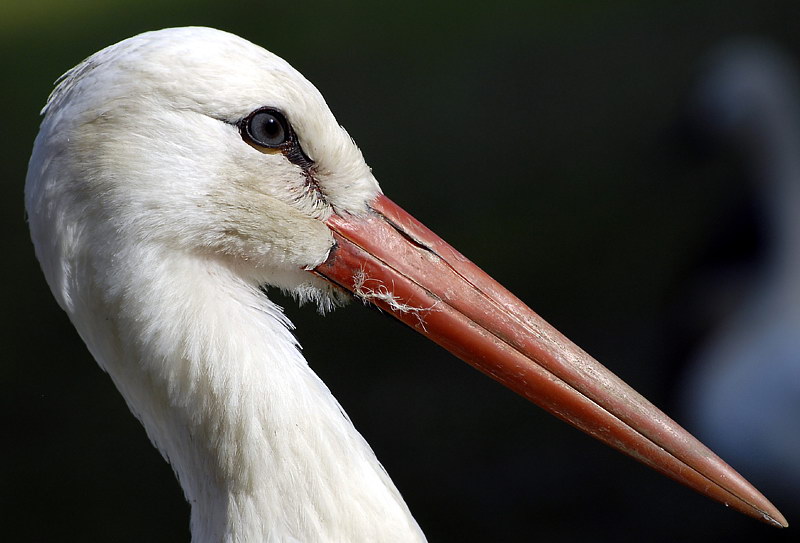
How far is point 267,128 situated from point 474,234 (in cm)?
371

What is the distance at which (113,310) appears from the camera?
1523 millimetres

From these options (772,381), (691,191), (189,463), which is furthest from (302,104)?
(691,191)

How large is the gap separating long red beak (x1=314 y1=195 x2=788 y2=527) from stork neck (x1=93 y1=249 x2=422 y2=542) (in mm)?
192

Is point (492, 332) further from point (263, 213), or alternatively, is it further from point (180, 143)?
point (180, 143)

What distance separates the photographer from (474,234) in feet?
17.2

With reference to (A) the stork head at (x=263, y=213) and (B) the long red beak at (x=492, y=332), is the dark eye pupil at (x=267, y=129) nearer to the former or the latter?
(A) the stork head at (x=263, y=213)

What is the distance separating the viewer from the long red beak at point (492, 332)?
1717mm

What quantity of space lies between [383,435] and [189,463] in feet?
A: 8.65

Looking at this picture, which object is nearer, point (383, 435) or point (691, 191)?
point (383, 435)

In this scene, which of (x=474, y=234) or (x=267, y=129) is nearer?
(x=267, y=129)

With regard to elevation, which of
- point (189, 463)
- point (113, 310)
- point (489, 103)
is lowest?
point (189, 463)

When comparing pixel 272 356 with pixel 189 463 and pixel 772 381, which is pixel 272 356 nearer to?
pixel 189 463

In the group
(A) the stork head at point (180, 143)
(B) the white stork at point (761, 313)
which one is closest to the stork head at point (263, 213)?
(A) the stork head at point (180, 143)

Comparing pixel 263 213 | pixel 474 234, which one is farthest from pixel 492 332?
pixel 474 234
